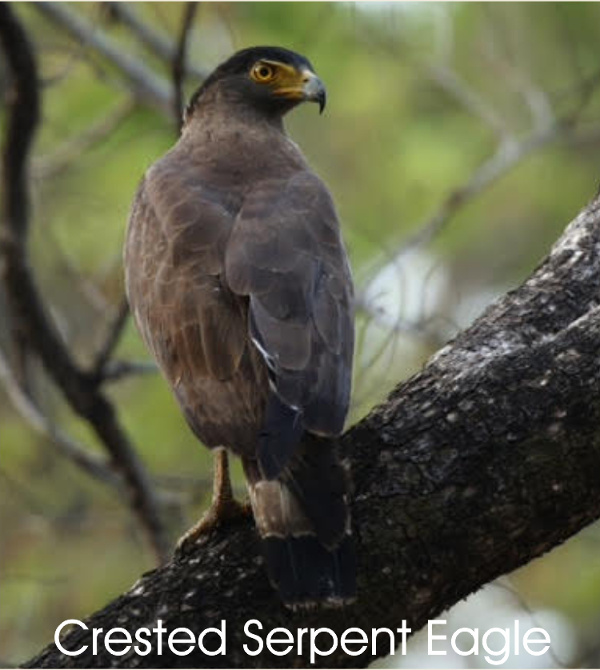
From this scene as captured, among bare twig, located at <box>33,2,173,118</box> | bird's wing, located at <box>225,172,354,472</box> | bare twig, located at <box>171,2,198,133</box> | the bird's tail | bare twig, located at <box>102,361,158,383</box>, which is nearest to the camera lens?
Answer: the bird's tail

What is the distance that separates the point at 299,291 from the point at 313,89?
1550 millimetres

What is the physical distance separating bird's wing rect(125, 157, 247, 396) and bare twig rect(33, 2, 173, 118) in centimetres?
211

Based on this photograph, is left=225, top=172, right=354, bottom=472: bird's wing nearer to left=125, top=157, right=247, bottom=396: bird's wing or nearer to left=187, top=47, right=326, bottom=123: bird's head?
left=125, top=157, right=247, bottom=396: bird's wing

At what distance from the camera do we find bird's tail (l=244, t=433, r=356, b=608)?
380 cm

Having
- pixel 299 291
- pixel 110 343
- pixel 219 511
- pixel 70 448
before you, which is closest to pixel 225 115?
pixel 110 343

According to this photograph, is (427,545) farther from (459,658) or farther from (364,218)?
(364,218)

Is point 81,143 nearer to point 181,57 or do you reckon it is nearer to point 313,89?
point 181,57

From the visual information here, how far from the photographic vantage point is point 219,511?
4.44m

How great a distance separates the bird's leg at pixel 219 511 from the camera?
4.35 metres

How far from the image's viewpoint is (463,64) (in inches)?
429

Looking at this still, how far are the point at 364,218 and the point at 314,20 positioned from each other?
179cm

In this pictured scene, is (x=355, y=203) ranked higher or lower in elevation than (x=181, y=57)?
higher

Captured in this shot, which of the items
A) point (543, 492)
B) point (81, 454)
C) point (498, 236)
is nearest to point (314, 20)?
point (81, 454)

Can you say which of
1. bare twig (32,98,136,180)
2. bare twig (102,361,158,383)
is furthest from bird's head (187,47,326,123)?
bare twig (32,98,136,180)
